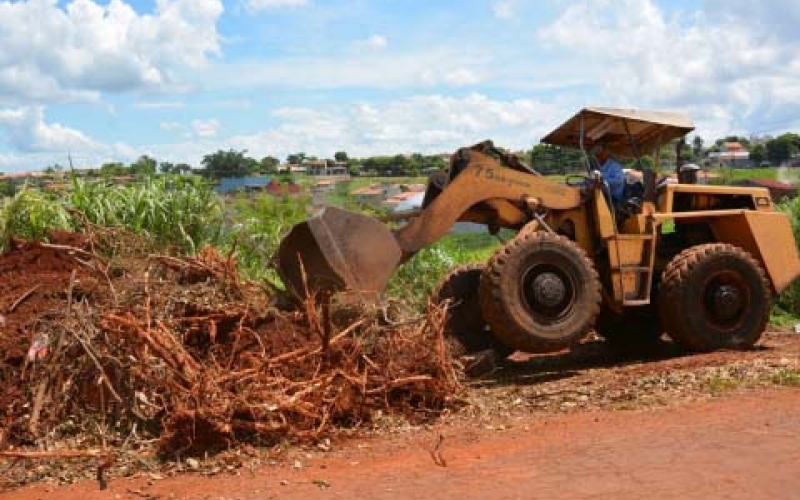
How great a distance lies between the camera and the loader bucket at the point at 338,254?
834cm

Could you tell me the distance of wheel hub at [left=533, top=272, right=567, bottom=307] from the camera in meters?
8.91

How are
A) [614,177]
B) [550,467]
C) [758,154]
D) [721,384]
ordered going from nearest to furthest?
1. [550,467]
2. [721,384]
3. [614,177]
4. [758,154]

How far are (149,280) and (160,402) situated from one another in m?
1.37

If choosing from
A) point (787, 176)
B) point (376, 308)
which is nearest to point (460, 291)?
point (376, 308)

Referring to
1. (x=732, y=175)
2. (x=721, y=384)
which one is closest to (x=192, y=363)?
(x=721, y=384)

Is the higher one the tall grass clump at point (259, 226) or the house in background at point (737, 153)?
the house in background at point (737, 153)

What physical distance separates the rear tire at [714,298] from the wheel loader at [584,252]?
0.05 feet

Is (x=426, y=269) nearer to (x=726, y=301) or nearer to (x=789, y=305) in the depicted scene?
(x=726, y=301)

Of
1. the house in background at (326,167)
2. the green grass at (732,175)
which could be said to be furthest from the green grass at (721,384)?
the house in background at (326,167)

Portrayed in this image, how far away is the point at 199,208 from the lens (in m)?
Answer: 12.2

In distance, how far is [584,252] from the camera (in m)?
9.41

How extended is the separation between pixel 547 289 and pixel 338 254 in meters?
1.95

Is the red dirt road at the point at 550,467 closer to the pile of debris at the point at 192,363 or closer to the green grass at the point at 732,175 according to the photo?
the pile of debris at the point at 192,363

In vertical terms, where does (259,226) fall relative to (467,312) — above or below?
above
